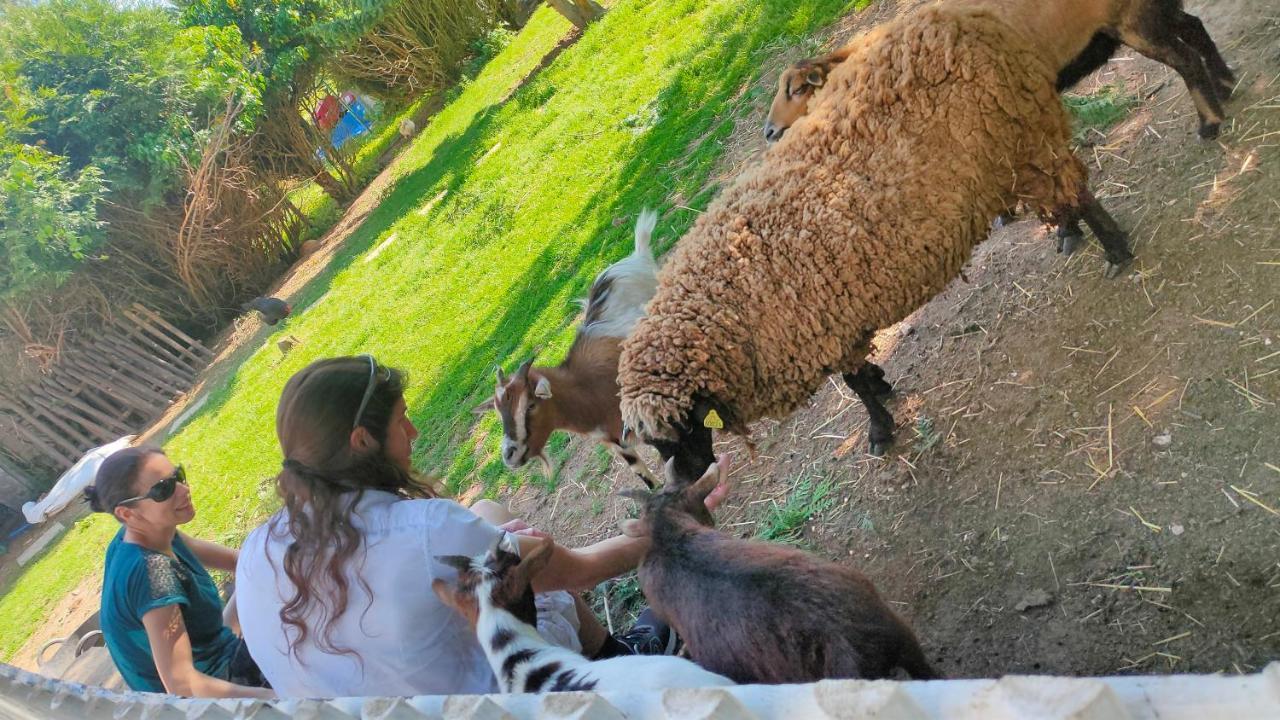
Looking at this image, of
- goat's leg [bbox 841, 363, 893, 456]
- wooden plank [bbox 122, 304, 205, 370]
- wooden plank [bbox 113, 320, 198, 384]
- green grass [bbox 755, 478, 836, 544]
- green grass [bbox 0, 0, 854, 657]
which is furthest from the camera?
wooden plank [bbox 122, 304, 205, 370]

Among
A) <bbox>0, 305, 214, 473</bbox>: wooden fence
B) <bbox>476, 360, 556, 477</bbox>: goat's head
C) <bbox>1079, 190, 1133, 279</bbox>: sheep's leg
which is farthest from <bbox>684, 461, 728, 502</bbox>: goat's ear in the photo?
<bbox>0, 305, 214, 473</bbox>: wooden fence

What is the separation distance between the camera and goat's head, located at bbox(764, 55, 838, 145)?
19.9ft

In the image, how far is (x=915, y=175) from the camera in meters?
3.93

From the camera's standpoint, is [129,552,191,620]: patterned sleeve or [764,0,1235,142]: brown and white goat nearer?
[129,552,191,620]: patterned sleeve

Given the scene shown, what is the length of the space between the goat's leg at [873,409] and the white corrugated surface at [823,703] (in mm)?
3107

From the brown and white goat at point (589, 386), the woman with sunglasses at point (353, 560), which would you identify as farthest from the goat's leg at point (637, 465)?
the woman with sunglasses at point (353, 560)

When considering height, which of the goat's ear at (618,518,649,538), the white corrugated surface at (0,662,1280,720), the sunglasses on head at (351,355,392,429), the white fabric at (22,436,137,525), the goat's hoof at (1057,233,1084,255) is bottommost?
the goat's hoof at (1057,233,1084,255)

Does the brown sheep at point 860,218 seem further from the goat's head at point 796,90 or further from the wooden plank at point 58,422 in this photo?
the wooden plank at point 58,422

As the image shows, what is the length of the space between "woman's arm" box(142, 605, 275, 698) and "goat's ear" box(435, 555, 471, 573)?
129 centimetres

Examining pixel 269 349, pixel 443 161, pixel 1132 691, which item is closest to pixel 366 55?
pixel 443 161

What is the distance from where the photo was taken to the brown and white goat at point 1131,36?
13.5ft

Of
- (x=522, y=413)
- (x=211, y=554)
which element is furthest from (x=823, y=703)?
(x=522, y=413)

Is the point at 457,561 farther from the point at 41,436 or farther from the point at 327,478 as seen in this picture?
the point at 41,436

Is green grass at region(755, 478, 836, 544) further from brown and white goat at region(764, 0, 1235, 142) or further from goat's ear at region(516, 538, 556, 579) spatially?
brown and white goat at region(764, 0, 1235, 142)
